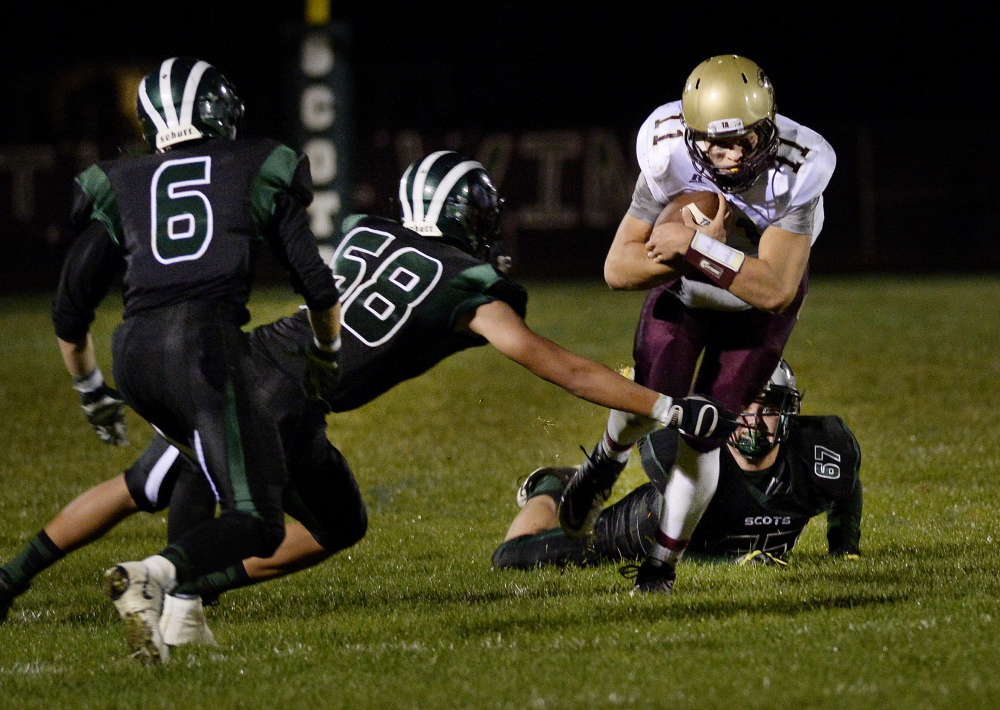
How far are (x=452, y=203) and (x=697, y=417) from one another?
930 millimetres

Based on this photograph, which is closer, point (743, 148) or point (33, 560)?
point (743, 148)

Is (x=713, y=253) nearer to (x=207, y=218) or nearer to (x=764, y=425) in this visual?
(x=764, y=425)

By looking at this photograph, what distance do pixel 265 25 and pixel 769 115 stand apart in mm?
23987

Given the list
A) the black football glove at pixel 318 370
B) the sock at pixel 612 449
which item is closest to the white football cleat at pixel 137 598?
the black football glove at pixel 318 370

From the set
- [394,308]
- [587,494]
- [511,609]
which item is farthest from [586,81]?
[394,308]

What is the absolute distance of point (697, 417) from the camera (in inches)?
145

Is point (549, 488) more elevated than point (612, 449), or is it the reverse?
point (612, 449)

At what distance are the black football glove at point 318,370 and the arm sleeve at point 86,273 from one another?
1.75 feet

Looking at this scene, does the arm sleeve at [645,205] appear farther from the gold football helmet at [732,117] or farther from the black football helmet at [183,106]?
the black football helmet at [183,106]

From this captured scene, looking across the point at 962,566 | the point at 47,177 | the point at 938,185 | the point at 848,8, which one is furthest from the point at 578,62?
the point at 962,566

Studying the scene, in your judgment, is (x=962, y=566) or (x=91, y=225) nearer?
(x=91, y=225)

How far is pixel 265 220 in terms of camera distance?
139 inches

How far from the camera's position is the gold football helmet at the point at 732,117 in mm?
3879

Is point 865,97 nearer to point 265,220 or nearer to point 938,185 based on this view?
point 938,185
